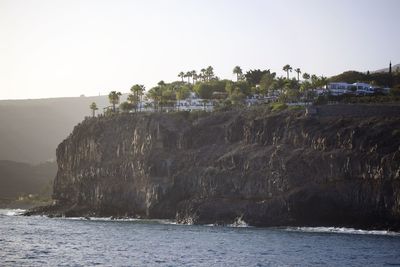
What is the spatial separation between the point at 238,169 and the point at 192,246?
157ft

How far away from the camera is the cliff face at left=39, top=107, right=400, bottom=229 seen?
399ft

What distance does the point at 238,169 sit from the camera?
14075 centimetres

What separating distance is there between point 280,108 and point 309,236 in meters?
48.0

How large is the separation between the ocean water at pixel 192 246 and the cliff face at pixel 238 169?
5.47m

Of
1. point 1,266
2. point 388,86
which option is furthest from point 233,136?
point 1,266

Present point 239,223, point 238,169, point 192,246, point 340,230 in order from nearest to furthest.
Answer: point 192,246 → point 340,230 → point 239,223 → point 238,169

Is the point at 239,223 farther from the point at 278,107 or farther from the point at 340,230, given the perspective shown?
the point at 278,107

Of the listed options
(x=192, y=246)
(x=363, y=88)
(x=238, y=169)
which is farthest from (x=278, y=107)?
(x=192, y=246)

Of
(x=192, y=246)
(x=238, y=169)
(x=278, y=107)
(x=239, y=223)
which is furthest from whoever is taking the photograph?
(x=278, y=107)

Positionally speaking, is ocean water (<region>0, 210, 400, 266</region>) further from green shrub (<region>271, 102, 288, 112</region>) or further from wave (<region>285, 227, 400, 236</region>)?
green shrub (<region>271, 102, 288, 112</region>)

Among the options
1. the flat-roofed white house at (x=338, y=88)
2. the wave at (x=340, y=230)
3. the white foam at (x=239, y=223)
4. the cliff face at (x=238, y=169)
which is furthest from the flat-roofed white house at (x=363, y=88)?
the wave at (x=340, y=230)

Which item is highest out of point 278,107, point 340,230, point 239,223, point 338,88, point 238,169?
point 338,88

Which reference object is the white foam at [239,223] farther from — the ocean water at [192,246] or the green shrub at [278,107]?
the green shrub at [278,107]

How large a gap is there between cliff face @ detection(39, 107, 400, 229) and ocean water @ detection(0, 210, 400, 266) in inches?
215
